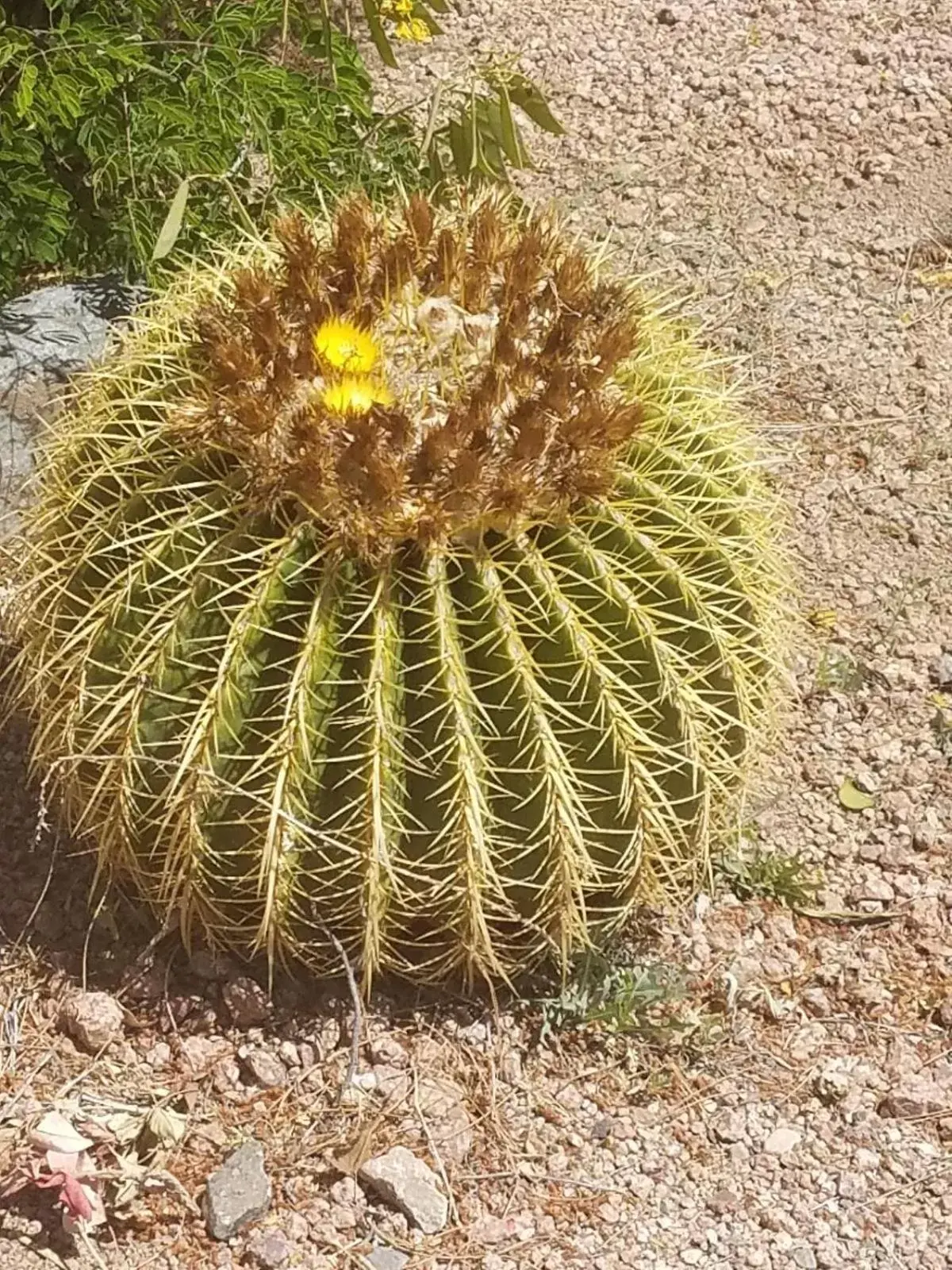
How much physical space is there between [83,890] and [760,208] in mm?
2535

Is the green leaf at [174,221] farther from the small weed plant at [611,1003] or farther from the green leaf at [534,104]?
the small weed plant at [611,1003]

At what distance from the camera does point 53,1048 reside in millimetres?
2115

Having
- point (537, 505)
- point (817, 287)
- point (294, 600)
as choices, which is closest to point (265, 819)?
point (294, 600)

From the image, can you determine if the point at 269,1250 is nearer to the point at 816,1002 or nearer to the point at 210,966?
the point at 210,966

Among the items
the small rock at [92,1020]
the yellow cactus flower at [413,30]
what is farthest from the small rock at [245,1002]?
the yellow cactus flower at [413,30]

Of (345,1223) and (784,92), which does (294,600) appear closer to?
(345,1223)

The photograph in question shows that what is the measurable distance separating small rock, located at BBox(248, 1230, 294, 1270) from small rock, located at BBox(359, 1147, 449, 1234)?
0.43ft

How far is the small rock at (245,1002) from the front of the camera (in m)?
2.12

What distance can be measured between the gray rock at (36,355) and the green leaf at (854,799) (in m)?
1.58

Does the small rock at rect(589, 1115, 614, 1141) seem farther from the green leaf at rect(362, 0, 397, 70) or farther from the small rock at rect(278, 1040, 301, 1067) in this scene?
the green leaf at rect(362, 0, 397, 70)

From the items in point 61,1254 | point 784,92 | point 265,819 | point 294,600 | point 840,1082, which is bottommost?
point 61,1254

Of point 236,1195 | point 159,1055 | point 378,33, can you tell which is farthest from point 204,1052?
point 378,33

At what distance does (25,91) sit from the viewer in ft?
8.89

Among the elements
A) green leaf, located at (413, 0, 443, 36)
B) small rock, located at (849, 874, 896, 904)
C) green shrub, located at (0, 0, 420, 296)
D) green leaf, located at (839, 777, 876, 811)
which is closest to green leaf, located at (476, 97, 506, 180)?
green shrub, located at (0, 0, 420, 296)
